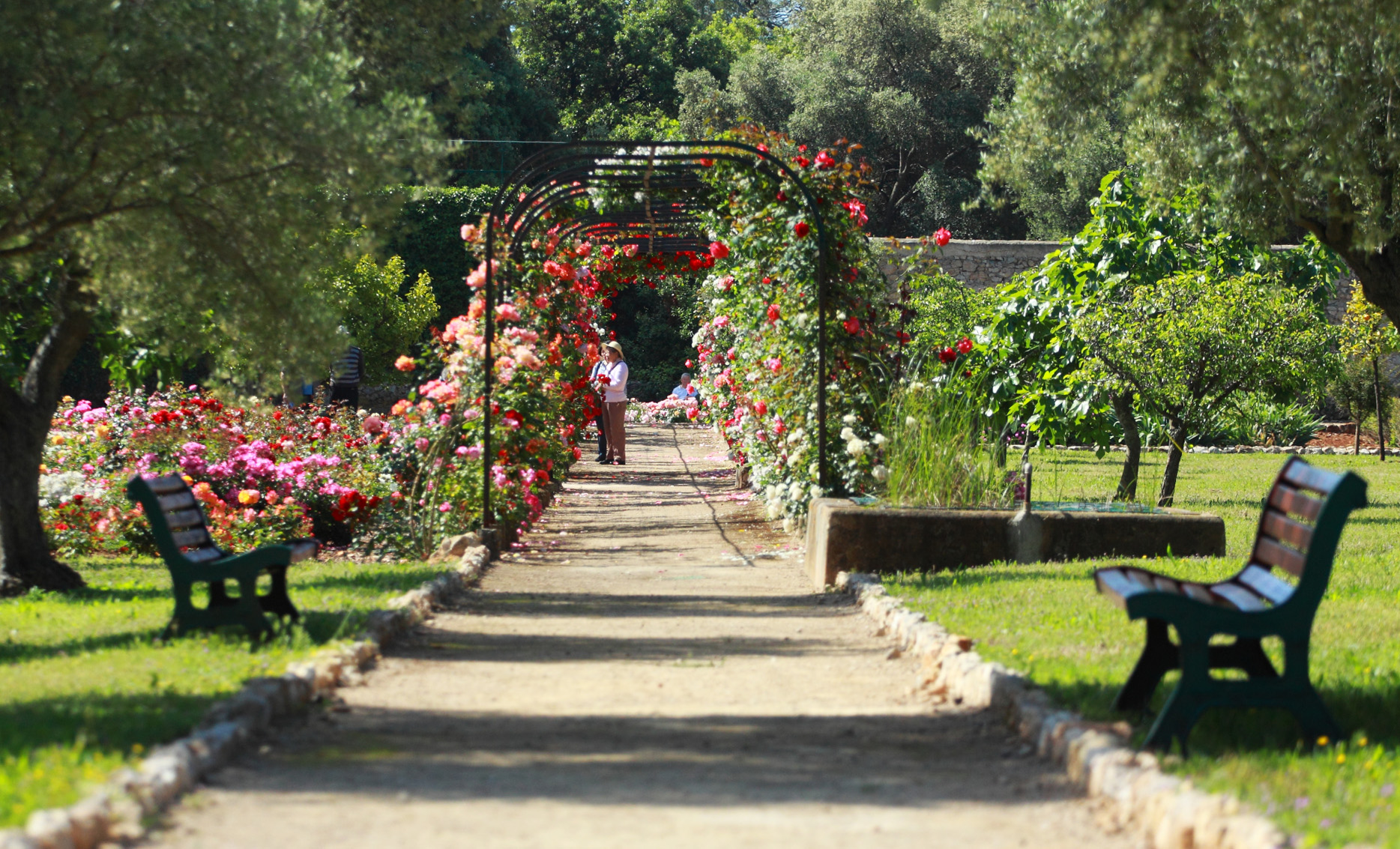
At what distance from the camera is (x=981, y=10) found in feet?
30.1

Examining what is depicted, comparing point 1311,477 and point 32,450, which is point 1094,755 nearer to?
point 1311,477

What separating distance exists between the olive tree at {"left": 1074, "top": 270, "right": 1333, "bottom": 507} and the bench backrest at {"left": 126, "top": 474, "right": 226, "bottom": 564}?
7.64 metres

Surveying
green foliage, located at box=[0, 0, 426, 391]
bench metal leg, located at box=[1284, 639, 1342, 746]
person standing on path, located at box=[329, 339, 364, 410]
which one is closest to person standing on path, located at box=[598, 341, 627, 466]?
person standing on path, located at box=[329, 339, 364, 410]

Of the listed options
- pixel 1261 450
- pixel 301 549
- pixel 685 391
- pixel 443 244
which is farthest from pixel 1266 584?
pixel 443 244

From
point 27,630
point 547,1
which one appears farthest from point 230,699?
point 547,1

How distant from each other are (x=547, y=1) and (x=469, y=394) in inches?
1306

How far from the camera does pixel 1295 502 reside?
4539 millimetres

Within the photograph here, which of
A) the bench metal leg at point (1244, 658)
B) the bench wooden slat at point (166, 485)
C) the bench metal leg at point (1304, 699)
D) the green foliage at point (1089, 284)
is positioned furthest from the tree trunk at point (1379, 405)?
the bench wooden slat at point (166, 485)

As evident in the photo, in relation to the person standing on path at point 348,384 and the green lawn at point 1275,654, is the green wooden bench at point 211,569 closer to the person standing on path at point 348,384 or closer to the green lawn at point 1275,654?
the green lawn at point 1275,654

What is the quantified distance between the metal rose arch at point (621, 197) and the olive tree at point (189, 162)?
252cm

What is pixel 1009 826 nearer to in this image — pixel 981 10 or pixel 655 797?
pixel 655 797

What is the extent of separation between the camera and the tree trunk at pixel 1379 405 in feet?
58.9

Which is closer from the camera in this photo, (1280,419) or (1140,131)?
(1140,131)

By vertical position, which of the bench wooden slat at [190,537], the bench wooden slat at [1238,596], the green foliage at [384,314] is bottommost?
the bench wooden slat at [1238,596]
